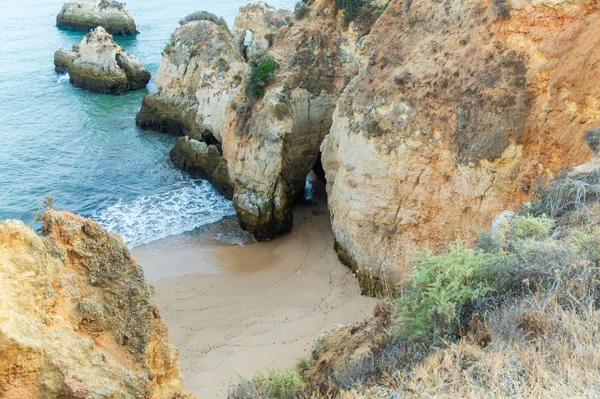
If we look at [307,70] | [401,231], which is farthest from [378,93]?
[307,70]

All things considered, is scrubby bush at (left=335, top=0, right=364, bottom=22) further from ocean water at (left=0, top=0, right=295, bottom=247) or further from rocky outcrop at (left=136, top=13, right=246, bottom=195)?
ocean water at (left=0, top=0, right=295, bottom=247)

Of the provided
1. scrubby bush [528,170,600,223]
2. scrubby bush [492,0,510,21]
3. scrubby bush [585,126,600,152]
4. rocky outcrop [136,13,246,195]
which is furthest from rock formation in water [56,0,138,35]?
scrubby bush [528,170,600,223]

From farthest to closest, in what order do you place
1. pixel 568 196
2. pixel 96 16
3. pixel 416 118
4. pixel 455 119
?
pixel 96 16 → pixel 416 118 → pixel 455 119 → pixel 568 196

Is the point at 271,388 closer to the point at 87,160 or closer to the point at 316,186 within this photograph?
the point at 316,186

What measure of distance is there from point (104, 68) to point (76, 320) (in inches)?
1390

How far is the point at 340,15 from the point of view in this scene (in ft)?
70.7

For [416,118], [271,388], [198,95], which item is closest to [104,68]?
[198,95]

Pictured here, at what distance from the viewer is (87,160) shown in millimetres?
27391

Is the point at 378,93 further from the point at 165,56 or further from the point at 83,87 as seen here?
the point at 83,87

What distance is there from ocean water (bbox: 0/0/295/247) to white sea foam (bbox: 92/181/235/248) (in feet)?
0.14

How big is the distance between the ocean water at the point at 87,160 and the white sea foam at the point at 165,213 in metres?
0.04

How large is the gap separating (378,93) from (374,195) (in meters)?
3.20

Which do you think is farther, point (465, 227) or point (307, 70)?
point (307, 70)

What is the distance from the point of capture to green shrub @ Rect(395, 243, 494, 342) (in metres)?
6.57
